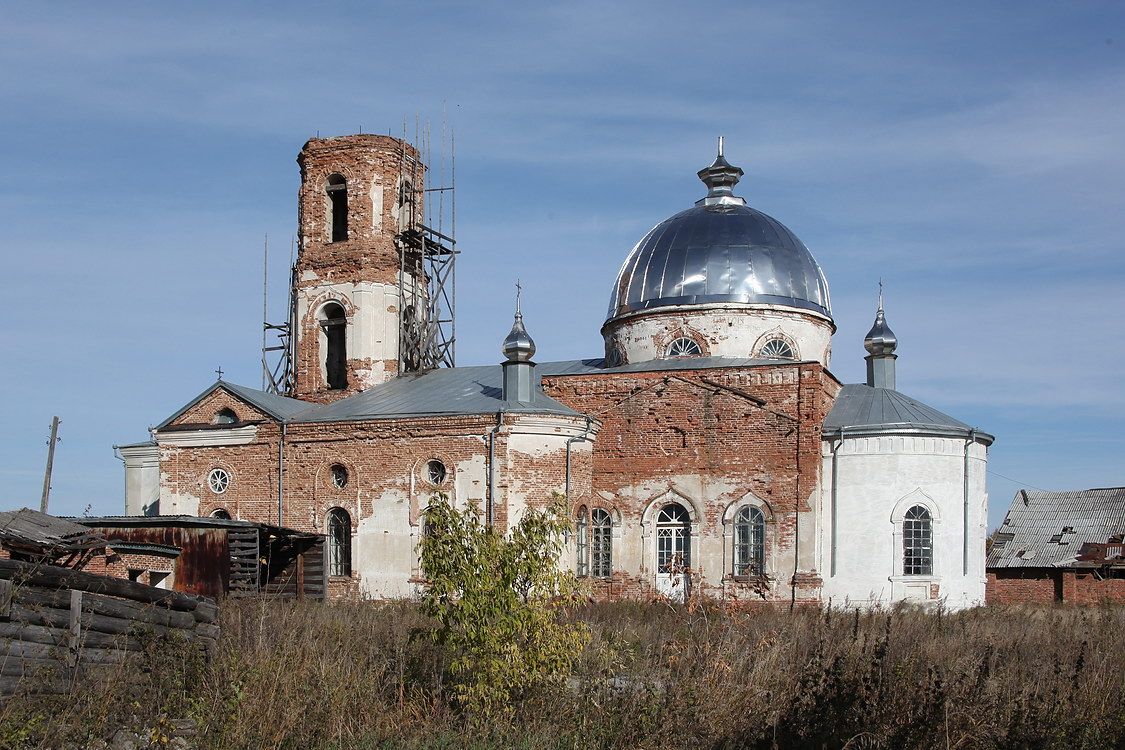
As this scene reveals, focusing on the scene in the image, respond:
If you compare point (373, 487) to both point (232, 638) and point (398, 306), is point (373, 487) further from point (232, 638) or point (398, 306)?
point (232, 638)

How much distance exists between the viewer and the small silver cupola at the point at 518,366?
74.8 ft

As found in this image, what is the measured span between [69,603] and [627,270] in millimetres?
18890

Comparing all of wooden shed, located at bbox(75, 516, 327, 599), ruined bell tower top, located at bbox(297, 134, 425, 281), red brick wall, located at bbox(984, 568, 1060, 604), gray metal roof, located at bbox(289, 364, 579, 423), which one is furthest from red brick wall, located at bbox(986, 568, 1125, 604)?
wooden shed, located at bbox(75, 516, 327, 599)

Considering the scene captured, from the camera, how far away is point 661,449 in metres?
22.7

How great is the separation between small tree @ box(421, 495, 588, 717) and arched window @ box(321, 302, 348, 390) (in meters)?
17.8

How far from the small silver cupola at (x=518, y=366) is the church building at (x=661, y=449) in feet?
0.13

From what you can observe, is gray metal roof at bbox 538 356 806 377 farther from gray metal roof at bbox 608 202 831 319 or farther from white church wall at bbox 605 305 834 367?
gray metal roof at bbox 608 202 831 319

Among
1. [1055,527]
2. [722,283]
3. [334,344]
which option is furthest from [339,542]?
[1055,527]

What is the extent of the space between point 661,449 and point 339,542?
640 centimetres

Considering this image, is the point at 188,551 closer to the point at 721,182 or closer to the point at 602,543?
the point at 602,543

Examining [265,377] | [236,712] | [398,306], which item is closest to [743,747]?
[236,712]

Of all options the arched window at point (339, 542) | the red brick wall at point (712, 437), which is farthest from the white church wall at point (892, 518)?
the arched window at point (339, 542)

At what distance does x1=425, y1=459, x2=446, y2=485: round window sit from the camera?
882 inches

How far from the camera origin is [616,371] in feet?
76.3
